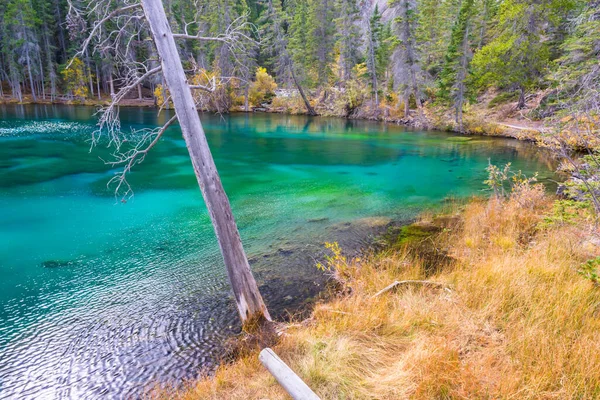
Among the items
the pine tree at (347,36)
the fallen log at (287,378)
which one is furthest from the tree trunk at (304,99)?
the fallen log at (287,378)

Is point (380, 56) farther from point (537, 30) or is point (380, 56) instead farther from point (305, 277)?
point (305, 277)

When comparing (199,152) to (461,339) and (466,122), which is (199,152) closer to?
(461,339)

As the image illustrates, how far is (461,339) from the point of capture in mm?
3523

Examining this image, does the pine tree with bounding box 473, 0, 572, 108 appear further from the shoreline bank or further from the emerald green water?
the emerald green water

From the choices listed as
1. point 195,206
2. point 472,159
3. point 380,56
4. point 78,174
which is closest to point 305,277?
point 195,206

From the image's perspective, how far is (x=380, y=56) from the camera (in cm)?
3694

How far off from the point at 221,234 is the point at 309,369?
2113 millimetres

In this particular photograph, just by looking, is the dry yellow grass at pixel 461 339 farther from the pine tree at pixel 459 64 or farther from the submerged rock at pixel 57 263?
the pine tree at pixel 459 64

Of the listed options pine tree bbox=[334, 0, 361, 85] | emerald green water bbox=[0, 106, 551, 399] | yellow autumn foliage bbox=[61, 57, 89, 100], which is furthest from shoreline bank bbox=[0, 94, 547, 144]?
pine tree bbox=[334, 0, 361, 85]

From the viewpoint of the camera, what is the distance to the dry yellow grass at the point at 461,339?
281 centimetres

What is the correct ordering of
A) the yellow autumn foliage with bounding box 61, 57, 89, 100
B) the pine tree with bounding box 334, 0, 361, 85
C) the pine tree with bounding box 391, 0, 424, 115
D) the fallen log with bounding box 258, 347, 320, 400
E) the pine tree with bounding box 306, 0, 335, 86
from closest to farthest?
1. the fallen log with bounding box 258, 347, 320, 400
2. the pine tree with bounding box 391, 0, 424, 115
3. the pine tree with bounding box 334, 0, 361, 85
4. the pine tree with bounding box 306, 0, 335, 86
5. the yellow autumn foliage with bounding box 61, 57, 89, 100

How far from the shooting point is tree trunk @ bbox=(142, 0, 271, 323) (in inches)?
174

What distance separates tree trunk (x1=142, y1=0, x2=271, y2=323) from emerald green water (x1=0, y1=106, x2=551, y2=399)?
893 millimetres

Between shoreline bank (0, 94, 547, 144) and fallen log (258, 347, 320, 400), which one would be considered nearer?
fallen log (258, 347, 320, 400)
